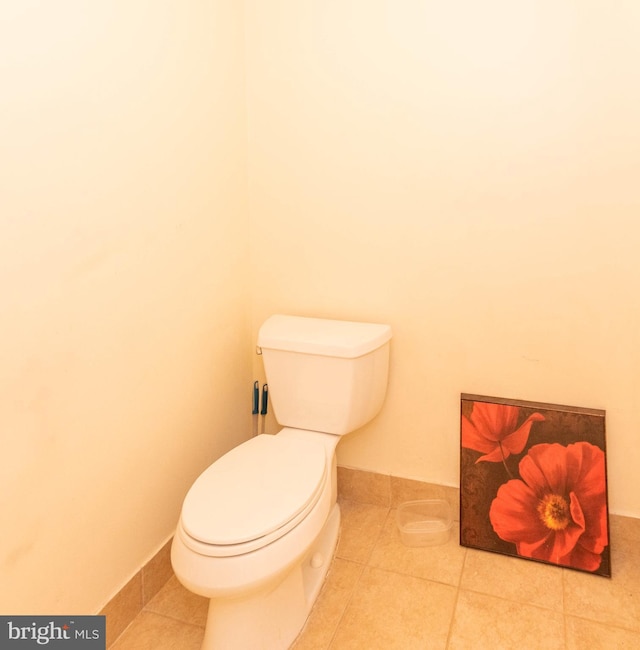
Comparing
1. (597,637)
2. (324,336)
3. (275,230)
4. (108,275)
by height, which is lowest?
(597,637)

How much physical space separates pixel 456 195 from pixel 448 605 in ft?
4.07

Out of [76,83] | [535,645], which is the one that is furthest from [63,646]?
[76,83]

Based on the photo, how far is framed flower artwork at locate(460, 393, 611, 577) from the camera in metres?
1.71

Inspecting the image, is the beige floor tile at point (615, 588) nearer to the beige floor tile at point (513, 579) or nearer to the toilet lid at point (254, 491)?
the beige floor tile at point (513, 579)

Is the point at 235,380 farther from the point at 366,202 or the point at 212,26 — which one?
the point at 212,26

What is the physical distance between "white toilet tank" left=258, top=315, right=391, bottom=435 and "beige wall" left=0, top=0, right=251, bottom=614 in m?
0.23

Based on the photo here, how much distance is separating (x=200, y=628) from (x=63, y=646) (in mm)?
368

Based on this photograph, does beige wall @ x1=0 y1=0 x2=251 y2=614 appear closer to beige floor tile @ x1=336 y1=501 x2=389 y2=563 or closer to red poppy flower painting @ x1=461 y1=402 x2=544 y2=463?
beige floor tile @ x1=336 y1=501 x2=389 y2=563

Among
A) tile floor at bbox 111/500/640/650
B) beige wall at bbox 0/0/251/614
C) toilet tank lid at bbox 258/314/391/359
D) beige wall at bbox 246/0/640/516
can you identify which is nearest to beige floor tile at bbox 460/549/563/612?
tile floor at bbox 111/500/640/650

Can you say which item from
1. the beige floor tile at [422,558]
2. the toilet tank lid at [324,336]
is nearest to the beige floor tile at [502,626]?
the beige floor tile at [422,558]

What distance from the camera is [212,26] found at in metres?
1.70

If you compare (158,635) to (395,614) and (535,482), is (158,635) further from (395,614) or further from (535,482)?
(535,482)

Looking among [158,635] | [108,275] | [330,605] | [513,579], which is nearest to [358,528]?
[330,605]

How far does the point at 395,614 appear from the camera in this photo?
1.57 m
